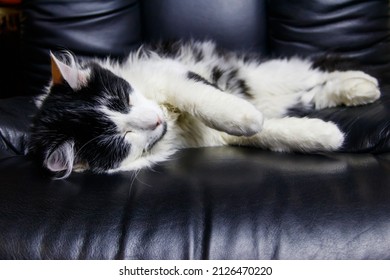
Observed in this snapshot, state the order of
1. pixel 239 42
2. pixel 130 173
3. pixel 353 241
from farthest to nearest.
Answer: pixel 239 42
pixel 130 173
pixel 353 241

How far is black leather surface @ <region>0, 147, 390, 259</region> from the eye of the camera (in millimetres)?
771

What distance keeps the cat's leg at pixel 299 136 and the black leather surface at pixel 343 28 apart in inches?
32.7

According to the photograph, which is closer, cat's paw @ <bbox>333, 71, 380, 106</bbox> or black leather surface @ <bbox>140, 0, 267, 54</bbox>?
cat's paw @ <bbox>333, 71, 380, 106</bbox>

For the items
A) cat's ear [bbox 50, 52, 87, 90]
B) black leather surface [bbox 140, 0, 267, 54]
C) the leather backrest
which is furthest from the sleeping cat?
black leather surface [bbox 140, 0, 267, 54]

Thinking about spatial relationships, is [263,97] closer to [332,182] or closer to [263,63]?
[263,63]

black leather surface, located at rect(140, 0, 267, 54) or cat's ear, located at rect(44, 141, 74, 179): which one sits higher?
black leather surface, located at rect(140, 0, 267, 54)

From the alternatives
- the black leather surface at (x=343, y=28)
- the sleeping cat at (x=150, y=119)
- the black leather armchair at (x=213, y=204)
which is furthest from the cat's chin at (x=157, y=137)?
the black leather surface at (x=343, y=28)

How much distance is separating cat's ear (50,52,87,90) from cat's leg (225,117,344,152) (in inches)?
23.9

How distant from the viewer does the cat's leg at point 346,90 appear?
1375 millimetres

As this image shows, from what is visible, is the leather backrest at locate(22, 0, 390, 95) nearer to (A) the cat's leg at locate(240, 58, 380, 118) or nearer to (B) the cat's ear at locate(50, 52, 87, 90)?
(A) the cat's leg at locate(240, 58, 380, 118)

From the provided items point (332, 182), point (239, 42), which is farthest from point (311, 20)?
point (332, 182)

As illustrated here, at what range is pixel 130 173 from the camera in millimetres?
1174

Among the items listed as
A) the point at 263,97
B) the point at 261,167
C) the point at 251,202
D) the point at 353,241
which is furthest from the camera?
the point at 263,97
